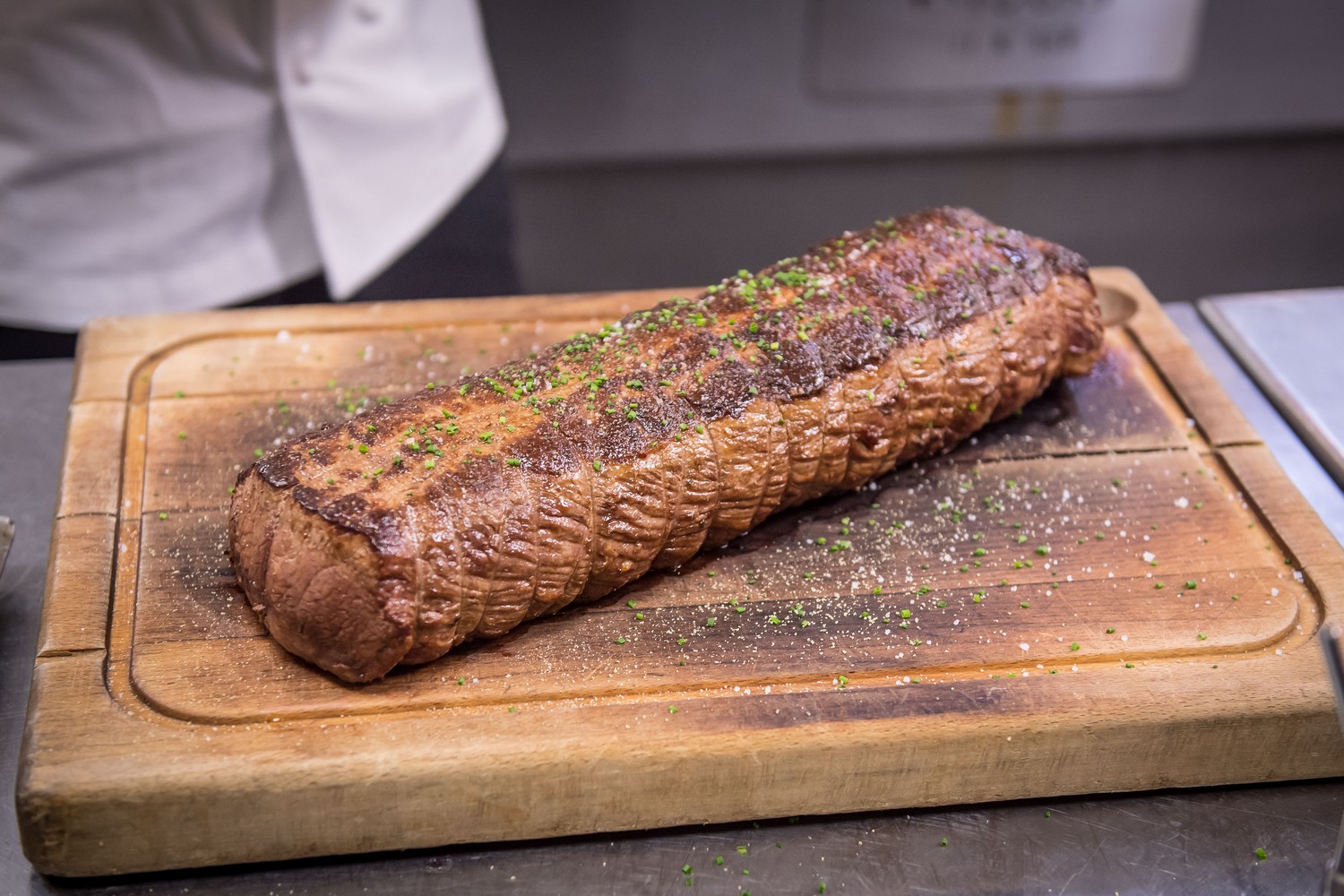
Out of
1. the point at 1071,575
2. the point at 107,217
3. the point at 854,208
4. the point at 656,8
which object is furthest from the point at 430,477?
the point at 854,208

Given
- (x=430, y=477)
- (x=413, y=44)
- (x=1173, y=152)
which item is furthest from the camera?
(x=1173, y=152)

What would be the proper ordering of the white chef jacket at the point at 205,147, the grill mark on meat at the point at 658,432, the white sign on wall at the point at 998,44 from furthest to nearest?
the white sign on wall at the point at 998,44 < the white chef jacket at the point at 205,147 < the grill mark on meat at the point at 658,432

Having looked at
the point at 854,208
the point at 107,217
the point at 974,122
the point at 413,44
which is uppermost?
the point at 413,44

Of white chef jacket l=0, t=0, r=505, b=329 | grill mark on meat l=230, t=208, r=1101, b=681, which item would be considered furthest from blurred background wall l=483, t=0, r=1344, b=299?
grill mark on meat l=230, t=208, r=1101, b=681

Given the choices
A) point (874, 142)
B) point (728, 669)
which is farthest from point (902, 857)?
point (874, 142)

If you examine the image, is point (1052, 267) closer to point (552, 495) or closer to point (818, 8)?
point (552, 495)

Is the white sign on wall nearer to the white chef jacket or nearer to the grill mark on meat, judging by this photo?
the white chef jacket

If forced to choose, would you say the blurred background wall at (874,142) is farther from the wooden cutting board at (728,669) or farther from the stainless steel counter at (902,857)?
the stainless steel counter at (902,857)

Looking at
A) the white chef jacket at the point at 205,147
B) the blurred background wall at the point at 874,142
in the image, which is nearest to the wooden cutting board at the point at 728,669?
the white chef jacket at the point at 205,147
